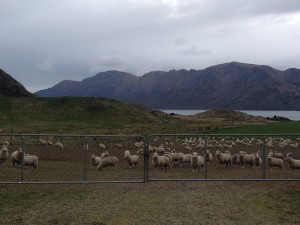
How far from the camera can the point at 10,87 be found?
12275 centimetres

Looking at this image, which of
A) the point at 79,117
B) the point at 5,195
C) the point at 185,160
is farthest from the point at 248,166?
the point at 79,117

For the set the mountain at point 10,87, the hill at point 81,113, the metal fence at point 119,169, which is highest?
the mountain at point 10,87

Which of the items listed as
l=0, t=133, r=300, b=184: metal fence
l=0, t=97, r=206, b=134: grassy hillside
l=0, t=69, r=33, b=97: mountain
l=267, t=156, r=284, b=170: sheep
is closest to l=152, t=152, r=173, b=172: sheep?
l=0, t=133, r=300, b=184: metal fence

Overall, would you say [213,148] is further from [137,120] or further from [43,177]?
[137,120]

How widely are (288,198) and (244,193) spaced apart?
4.83ft

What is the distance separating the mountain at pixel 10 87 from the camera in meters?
121

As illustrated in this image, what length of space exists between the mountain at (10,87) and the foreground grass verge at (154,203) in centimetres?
10743

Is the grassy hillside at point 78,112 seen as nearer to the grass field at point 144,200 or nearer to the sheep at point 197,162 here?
the sheep at point 197,162

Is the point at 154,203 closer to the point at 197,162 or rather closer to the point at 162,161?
the point at 162,161

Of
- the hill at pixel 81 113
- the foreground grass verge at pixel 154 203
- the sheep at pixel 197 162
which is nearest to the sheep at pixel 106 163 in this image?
the sheep at pixel 197 162

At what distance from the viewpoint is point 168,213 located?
13.5 meters

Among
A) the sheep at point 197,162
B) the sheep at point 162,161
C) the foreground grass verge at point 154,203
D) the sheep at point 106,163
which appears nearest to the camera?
the foreground grass verge at point 154,203

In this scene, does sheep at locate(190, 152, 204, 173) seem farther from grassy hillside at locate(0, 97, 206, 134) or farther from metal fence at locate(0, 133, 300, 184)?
grassy hillside at locate(0, 97, 206, 134)

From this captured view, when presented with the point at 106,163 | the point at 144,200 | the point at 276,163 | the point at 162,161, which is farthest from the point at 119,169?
the point at 144,200
